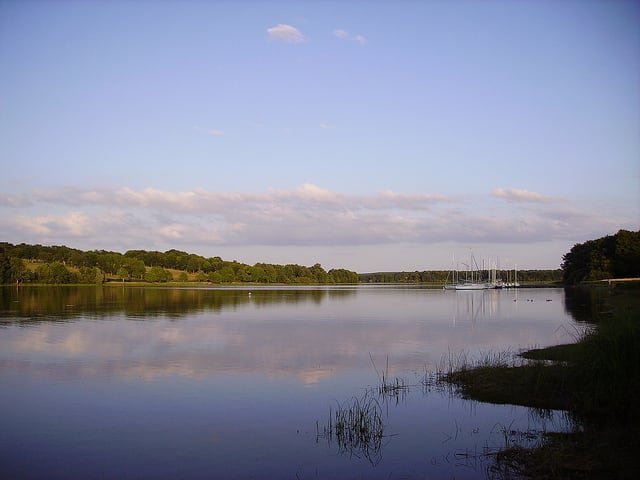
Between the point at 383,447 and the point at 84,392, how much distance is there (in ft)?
34.6

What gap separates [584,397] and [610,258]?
11575 centimetres

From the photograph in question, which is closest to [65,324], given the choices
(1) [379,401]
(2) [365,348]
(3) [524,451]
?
(2) [365,348]

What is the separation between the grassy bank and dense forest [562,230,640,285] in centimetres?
9733

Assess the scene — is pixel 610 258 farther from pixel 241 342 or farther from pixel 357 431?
pixel 357 431

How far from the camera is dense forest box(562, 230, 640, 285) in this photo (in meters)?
107

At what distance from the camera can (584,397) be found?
15656 millimetres

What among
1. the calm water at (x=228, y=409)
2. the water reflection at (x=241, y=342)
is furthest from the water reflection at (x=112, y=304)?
the calm water at (x=228, y=409)

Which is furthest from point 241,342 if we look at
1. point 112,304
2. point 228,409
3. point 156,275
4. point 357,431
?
point 156,275

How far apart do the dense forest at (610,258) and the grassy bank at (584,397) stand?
97.3 m

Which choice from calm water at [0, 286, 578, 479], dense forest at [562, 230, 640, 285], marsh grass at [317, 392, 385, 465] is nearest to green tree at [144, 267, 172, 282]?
dense forest at [562, 230, 640, 285]

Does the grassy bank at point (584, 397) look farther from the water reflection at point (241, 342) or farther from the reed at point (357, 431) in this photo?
the water reflection at point (241, 342)

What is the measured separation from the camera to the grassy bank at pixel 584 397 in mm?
11062

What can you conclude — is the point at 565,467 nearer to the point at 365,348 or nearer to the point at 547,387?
the point at 547,387

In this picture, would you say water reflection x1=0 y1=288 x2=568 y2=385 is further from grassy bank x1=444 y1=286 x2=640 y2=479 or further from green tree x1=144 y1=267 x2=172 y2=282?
green tree x1=144 y1=267 x2=172 y2=282
